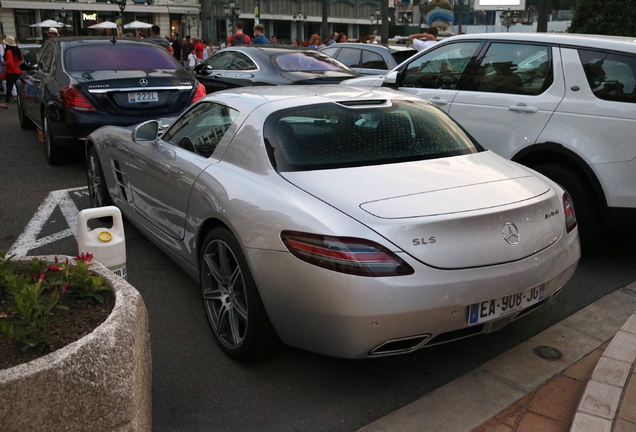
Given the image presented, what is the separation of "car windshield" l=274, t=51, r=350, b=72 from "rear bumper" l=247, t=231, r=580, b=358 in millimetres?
7372

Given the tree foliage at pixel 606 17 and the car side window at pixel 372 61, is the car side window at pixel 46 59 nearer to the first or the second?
the car side window at pixel 372 61

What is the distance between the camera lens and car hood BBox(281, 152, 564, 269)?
2.93 metres

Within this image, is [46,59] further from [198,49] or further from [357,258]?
[198,49]

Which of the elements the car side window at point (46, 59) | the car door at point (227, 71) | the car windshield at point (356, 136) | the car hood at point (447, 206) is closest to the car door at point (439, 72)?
the car windshield at point (356, 136)

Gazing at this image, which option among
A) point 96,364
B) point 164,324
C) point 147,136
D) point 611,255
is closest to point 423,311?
point 96,364

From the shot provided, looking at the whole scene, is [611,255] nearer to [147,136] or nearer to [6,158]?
[147,136]

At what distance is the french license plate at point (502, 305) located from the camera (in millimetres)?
3027

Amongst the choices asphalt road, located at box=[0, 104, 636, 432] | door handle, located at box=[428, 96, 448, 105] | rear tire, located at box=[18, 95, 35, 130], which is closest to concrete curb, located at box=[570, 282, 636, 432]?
asphalt road, located at box=[0, 104, 636, 432]

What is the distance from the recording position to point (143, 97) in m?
7.89

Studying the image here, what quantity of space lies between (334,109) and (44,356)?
2368mm

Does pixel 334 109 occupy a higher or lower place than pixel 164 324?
higher

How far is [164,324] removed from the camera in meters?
4.06

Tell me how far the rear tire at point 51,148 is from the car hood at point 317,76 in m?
3.41

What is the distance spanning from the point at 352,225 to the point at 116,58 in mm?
6559
